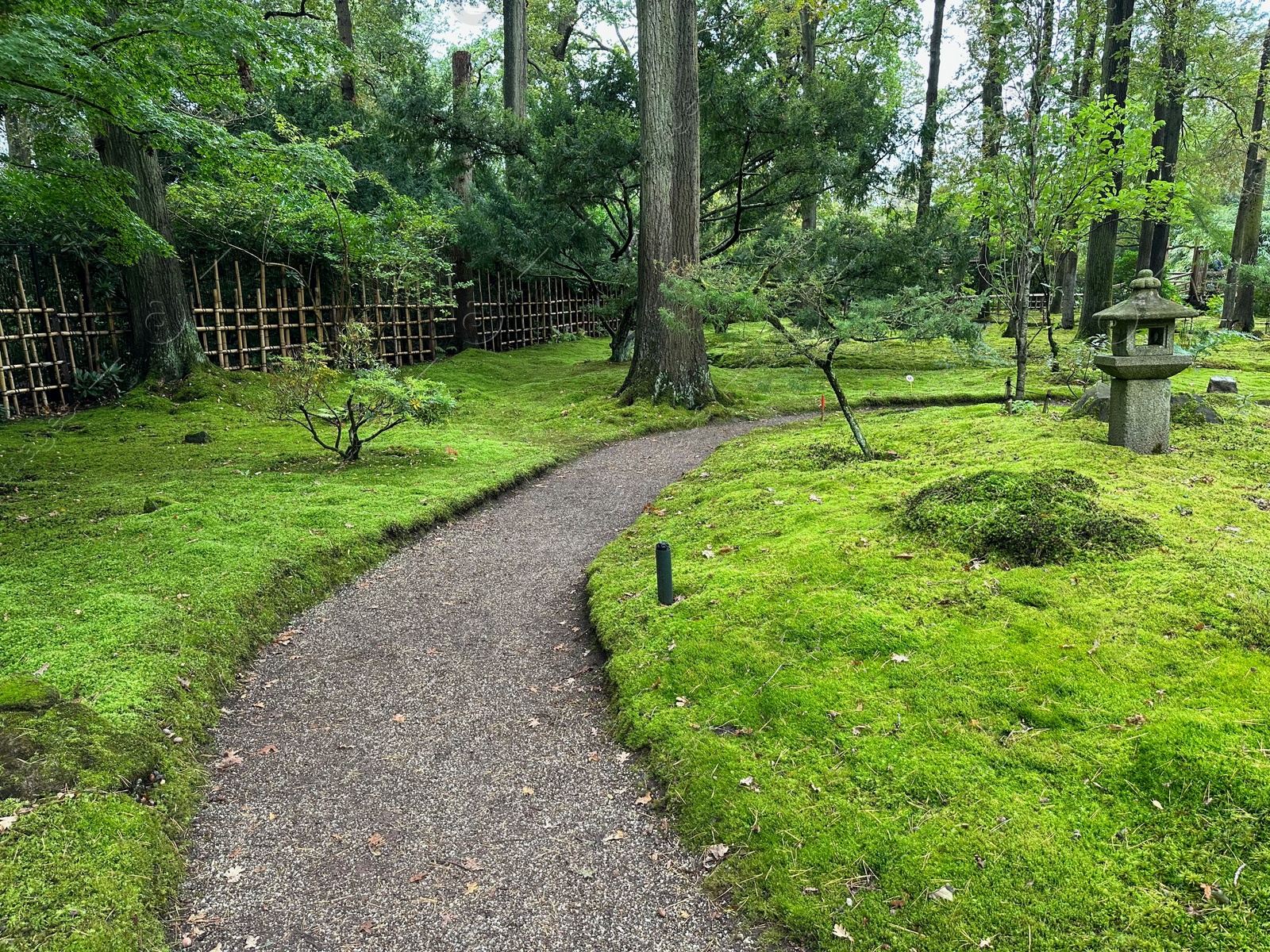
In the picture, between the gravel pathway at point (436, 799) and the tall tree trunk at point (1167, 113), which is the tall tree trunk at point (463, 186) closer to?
the gravel pathway at point (436, 799)

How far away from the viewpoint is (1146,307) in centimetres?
630

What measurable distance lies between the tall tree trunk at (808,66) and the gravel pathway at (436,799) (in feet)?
40.0

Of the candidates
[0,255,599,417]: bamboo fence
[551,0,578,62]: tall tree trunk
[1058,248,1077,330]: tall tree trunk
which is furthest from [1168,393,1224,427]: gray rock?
[551,0,578,62]: tall tree trunk

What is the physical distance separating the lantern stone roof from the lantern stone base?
1.87ft

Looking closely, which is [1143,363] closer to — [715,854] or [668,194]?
[715,854]

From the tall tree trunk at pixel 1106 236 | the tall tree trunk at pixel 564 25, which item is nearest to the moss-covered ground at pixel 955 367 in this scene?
the tall tree trunk at pixel 1106 236

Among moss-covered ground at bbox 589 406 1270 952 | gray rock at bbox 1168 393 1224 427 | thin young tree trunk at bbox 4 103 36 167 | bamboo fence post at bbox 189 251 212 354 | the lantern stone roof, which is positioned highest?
thin young tree trunk at bbox 4 103 36 167

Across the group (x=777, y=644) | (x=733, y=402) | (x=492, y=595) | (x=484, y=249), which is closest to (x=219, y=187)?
(x=484, y=249)

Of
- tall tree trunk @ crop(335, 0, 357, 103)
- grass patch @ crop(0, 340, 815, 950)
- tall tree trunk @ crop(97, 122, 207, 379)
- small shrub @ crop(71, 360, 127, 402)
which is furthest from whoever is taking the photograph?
tall tree trunk @ crop(335, 0, 357, 103)

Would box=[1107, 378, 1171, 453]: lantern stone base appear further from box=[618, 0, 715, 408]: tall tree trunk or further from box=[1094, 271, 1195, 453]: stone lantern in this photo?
box=[618, 0, 715, 408]: tall tree trunk

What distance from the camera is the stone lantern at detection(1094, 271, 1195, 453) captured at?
6289 millimetres

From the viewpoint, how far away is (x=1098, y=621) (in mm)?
3832

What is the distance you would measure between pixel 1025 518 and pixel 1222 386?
6.70 metres

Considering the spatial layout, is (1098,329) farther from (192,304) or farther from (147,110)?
(192,304)
